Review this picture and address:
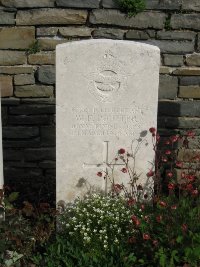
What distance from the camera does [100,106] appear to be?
3549 millimetres

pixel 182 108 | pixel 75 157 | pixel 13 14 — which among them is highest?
pixel 13 14

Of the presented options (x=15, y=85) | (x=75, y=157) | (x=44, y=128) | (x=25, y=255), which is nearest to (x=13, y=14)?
(x=15, y=85)

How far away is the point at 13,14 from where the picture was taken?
14.3ft

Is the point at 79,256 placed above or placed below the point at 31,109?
below

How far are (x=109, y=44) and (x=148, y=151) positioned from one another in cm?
90

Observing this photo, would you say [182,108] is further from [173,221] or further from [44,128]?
[173,221]

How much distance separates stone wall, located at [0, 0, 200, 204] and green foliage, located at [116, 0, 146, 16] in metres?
0.05

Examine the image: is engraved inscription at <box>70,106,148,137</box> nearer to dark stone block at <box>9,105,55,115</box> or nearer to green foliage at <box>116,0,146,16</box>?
dark stone block at <box>9,105,55,115</box>

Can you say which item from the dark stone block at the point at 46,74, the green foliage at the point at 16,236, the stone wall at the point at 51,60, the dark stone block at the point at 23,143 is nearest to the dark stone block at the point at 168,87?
the stone wall at the point at 51,60

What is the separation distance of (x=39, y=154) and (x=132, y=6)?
173cm

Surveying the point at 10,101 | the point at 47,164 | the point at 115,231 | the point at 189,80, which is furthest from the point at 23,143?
the point at 189,80

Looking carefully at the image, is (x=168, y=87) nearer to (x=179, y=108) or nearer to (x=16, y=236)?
(x=179, y=108)

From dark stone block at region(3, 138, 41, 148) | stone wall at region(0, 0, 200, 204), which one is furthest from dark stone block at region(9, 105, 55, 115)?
dark stone block at region(3, 138, 41, 148)

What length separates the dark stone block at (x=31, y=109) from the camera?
4.62 m
